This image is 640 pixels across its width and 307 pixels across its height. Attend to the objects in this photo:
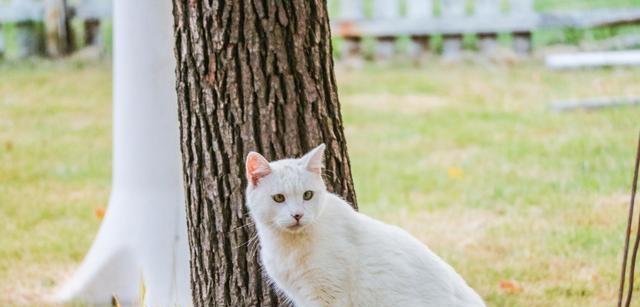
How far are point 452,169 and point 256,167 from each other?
361cm

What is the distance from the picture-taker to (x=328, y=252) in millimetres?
3086

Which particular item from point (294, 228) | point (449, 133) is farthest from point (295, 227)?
point (449, 133)

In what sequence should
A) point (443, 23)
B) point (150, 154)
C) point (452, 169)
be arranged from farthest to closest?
point (443, 23), point (452, 169), point (150, 154)

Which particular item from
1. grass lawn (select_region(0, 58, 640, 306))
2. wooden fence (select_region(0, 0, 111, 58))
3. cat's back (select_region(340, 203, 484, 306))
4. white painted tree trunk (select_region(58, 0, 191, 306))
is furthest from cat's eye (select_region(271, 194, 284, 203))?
wooden fence (select_region(0, 0, 111, 58))

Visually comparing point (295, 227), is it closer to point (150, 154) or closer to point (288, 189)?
point (288, 189)

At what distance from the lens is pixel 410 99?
26.9 ft

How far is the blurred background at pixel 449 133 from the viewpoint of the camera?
16.6ft

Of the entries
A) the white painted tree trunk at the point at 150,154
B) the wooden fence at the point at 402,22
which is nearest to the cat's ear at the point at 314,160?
the white painted tree trunk at the point at 150,154

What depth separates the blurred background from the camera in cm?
505

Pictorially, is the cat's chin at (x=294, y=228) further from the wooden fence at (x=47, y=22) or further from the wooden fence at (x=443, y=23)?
the wooden fence at (x=47, y=22)

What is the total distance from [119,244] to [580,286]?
6.88ft

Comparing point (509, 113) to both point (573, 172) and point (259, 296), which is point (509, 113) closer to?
point (573, 172)

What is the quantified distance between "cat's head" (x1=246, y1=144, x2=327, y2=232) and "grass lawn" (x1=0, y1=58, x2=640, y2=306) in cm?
172

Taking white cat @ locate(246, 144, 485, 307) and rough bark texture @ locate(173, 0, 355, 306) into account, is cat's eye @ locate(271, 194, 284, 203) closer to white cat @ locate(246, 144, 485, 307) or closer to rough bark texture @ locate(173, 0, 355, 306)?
white cat @ locate(246, 144, 485, 307)
